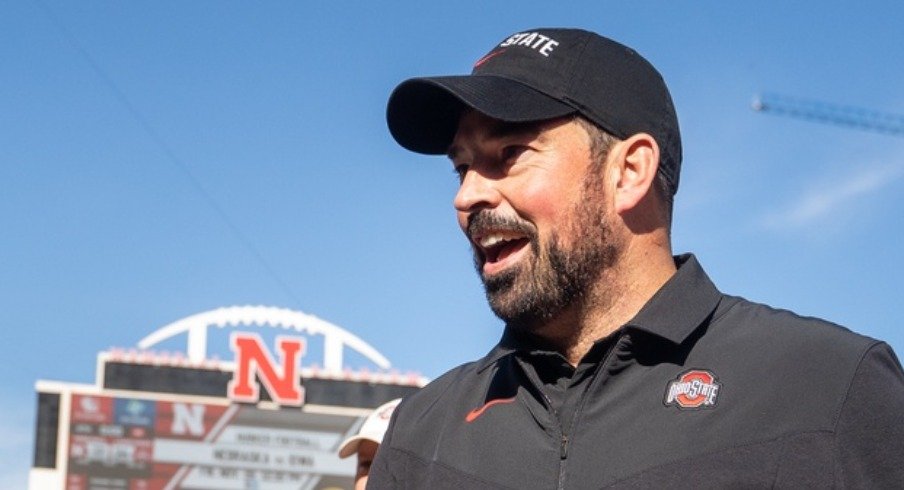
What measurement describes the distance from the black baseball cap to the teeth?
0.67ft

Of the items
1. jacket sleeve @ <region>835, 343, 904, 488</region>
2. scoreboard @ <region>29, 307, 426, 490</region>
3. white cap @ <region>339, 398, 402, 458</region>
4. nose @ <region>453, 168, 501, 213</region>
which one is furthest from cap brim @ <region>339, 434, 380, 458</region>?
scoreboard @ <region>29, 307, 426, 490</region>

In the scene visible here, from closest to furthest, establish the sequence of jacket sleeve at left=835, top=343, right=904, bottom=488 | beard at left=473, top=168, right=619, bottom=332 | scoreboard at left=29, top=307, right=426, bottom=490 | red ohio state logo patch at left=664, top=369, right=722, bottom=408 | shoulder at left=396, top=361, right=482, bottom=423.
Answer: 1. jacket sleeve at left=835, top=343, right=904, bottom=488
2. red ohio state logo patch at left=664, top=369, right=722, bottom=408
3. beard at left=473, top=168, right=619, bottom=332
4. shoulder at left=396, top=361, right=482, bottom=423
5. scoreboard at left=29, top=307, right=426, bottom=490

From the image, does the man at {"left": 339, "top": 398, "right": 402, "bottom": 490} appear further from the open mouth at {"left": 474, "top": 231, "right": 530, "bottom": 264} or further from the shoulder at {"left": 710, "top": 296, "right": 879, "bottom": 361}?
the shoulder at {"left": 710, "top": 296, "right": 879, "bottom": 361}

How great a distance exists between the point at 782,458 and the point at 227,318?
152 feet

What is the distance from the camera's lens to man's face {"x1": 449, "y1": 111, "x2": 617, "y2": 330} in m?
2.96

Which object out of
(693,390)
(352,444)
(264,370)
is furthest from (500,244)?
(264,370)

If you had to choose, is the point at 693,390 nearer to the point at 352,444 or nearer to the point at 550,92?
the point at 550,92

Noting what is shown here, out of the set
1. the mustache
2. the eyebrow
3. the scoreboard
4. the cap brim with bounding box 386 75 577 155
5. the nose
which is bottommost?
the scoreboard

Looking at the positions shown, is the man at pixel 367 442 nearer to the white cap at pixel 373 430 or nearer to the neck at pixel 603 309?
the white cap at pixel 373 430

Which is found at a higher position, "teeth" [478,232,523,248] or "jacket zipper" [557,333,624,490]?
"teeth" [478,232,523,248]

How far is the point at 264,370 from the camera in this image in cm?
4944

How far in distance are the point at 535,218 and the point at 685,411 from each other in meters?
0.45

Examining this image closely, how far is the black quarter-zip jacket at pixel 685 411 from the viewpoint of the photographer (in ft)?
8.71

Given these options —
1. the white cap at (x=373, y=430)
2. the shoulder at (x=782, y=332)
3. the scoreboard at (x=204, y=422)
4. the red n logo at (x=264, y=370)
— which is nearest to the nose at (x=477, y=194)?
the shoulder at (x=782, y=332)
